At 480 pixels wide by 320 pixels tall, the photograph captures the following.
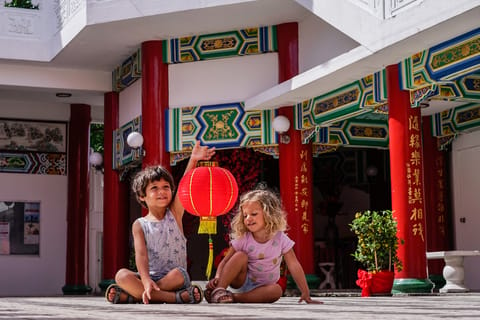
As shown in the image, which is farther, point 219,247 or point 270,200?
point 219,247

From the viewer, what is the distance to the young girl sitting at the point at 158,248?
5.61 meters

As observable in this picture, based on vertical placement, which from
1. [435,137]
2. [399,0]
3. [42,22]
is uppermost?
[42,22]

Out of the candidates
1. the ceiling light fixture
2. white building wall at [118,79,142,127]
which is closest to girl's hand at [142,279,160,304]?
white building wall at [118,79,142,127]

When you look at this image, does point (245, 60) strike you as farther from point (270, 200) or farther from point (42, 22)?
point (270, 200)

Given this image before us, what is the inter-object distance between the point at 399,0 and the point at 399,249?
2.71 meters

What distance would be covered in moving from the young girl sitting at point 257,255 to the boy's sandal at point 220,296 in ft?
0.18

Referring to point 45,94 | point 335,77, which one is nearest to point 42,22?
point 45,94

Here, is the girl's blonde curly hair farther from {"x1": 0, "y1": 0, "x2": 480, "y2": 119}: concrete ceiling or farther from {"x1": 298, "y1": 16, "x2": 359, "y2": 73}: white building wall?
{"x1": 298, "y1": 16, "x2": 359, "y2": 73}: white building wall

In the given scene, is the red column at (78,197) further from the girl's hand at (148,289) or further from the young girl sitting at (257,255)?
the girl's hand at (148,289)

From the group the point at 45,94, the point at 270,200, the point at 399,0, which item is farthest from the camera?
the point at 45,94

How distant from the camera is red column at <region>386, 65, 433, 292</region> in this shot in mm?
9367

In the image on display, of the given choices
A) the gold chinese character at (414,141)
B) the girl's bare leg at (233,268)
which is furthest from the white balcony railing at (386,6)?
the girl's bare leg at (233,268)

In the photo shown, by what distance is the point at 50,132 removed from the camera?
16203 millimetres

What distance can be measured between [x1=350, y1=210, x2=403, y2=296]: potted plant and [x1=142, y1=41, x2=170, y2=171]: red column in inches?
152
